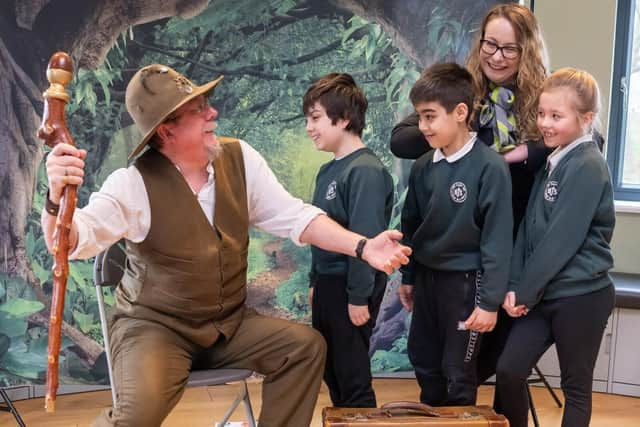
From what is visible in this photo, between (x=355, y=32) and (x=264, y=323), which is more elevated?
(x=355, y=32)

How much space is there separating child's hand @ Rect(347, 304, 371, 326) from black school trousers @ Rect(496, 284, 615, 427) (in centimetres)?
47

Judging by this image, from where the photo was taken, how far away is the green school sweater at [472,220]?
2314 mm

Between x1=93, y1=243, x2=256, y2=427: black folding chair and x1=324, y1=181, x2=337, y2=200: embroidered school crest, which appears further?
x1=324, y1=181, x2=337, y2=200: embroidered school crest

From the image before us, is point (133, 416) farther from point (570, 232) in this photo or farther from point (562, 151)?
point (562, 151)

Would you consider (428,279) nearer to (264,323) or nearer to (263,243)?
(264,323)

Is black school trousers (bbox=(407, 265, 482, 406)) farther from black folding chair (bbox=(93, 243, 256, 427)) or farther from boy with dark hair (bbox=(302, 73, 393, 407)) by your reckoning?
black folding chair (bbox=(93, 243, 256, 427))

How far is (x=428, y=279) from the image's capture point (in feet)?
8.11

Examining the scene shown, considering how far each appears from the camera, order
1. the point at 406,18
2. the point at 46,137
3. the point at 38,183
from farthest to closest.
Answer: the point at 406,18, the point at 38,183, the point at 46,137

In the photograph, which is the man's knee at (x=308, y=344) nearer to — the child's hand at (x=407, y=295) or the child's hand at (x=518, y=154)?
the child's hand at (x=407, y=295)

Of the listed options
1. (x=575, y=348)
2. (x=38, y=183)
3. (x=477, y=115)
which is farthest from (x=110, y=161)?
(x=575, y=348)

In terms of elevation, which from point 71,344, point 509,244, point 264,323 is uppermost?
point 509,244

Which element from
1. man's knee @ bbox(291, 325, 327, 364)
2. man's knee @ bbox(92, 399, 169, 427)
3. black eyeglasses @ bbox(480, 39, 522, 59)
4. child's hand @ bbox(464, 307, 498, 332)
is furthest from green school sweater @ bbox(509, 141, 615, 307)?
man's knee @ bbox(92, 399, 169, 427)

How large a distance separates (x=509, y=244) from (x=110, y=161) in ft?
7.05

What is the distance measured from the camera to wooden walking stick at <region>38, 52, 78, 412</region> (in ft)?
5.71
